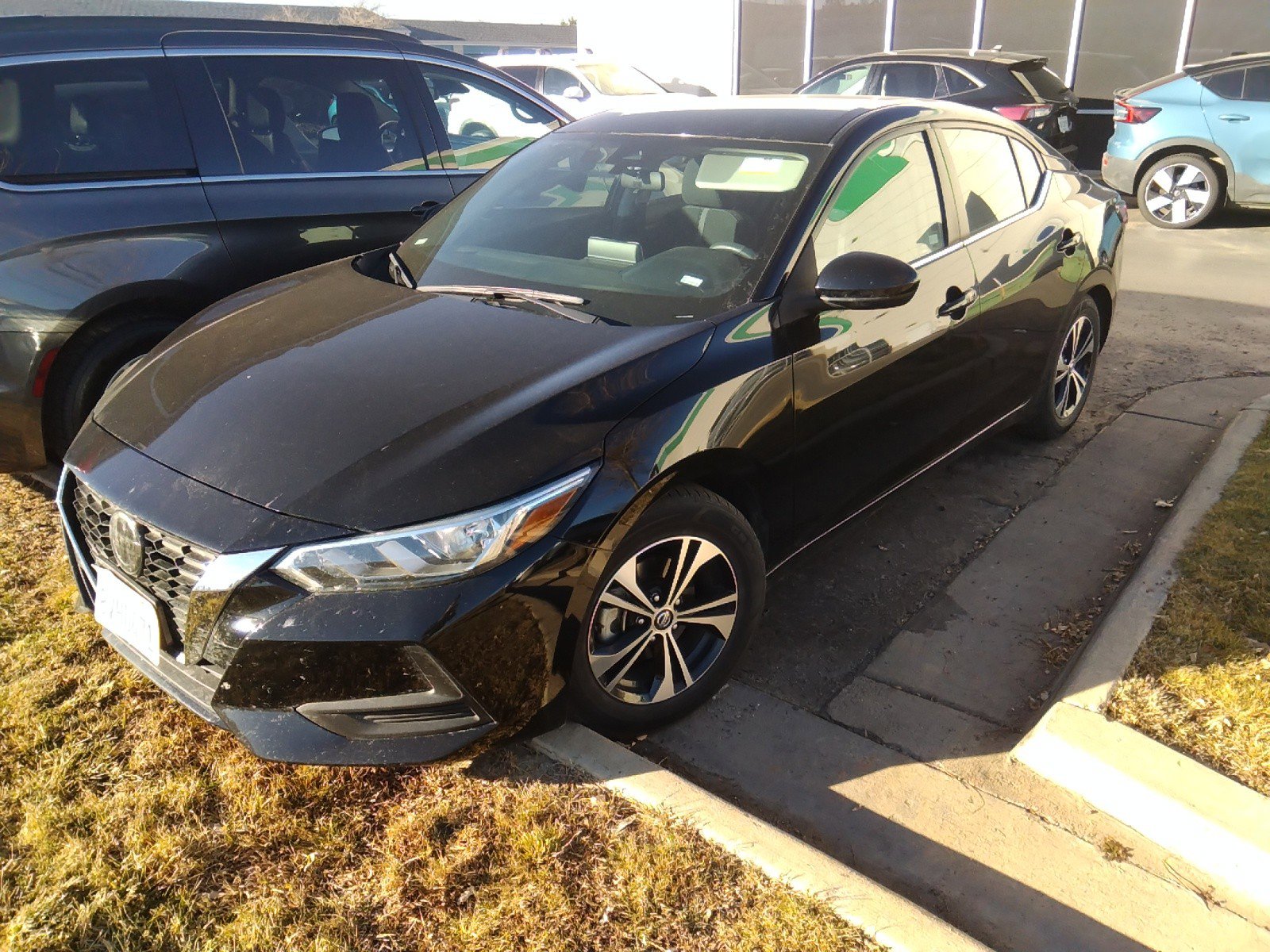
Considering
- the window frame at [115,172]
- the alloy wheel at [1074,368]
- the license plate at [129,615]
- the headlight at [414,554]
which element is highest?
the window frame at [115,172]

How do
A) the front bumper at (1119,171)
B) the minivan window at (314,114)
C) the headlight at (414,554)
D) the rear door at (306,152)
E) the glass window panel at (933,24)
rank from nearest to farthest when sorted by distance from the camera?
1. the headlight at (414,554)
2. the rear door at (306,152)
3. the minivan window at (314,114)
4. the front bumper at (1119,171)
5. the glass window panel at (933,24)

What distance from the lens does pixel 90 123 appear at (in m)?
3.99

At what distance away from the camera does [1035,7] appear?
14.4 m

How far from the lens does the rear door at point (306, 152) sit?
169 inches

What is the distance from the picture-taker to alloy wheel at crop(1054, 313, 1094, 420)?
4.84 meters

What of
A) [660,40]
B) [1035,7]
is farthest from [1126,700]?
[660,40]

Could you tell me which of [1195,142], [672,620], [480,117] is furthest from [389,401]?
[1195,142]

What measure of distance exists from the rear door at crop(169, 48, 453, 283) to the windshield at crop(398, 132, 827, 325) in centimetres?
87

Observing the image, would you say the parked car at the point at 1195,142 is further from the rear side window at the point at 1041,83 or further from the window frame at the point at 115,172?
the window frame at the point at 115,172

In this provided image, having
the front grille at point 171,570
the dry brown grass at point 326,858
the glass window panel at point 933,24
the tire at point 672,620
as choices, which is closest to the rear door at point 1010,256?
the tire at point 672,620

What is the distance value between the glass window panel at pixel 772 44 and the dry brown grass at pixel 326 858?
1535 centimetres

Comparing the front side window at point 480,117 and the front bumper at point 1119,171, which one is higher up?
the front side window at point 480,117

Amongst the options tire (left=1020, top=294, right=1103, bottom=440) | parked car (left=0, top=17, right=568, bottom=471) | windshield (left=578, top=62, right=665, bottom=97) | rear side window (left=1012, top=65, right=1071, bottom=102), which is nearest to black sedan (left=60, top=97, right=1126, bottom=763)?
tire (left=1020, top=294, right=1103, bottom=440)

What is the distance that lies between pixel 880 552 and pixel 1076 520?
0.92 m
